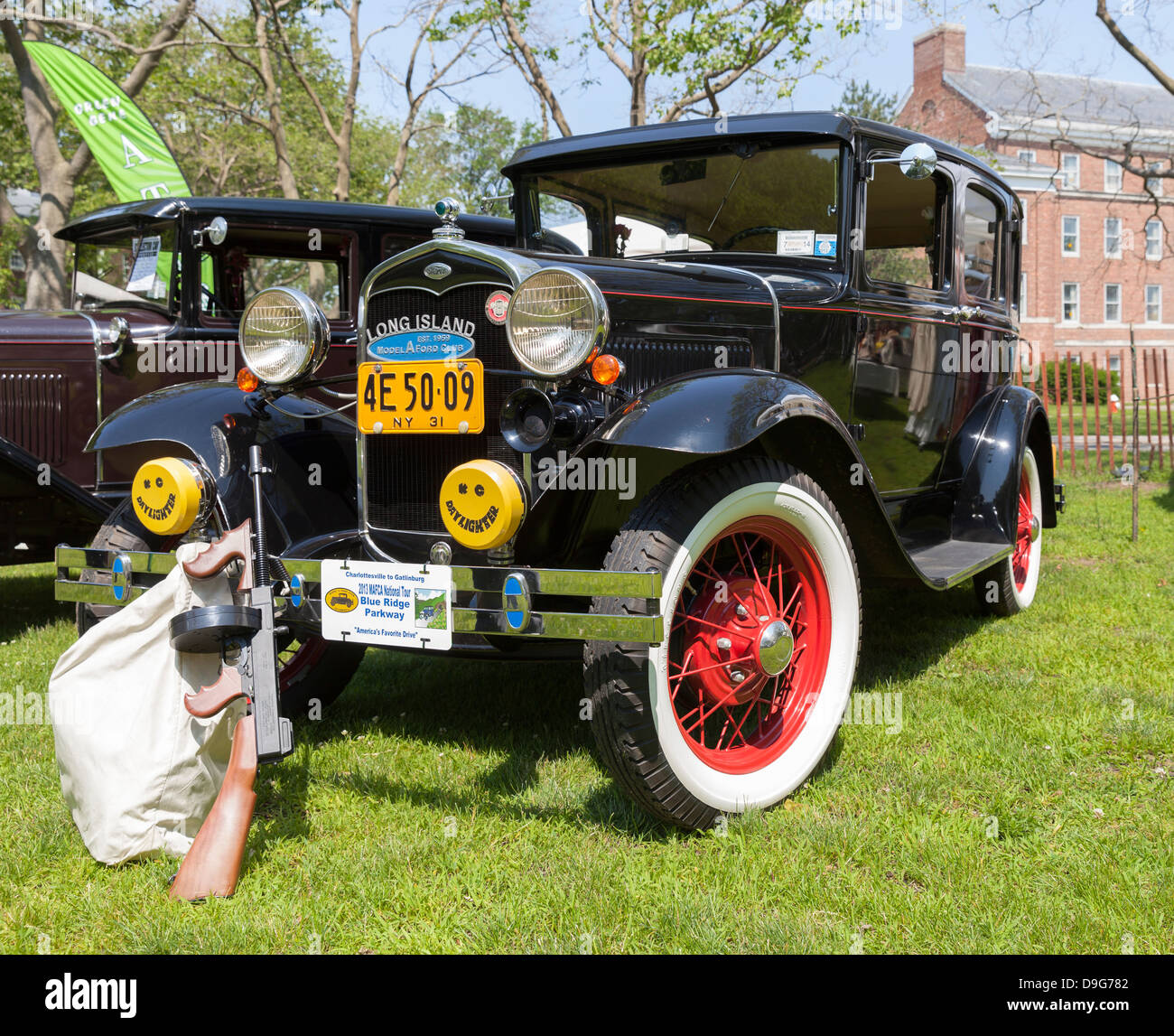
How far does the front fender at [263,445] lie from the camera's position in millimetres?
3160

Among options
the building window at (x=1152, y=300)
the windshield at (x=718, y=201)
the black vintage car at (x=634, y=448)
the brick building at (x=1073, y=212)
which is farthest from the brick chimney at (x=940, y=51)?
the windshield at (x=718, y=201)

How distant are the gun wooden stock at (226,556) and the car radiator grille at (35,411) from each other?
3399 mm

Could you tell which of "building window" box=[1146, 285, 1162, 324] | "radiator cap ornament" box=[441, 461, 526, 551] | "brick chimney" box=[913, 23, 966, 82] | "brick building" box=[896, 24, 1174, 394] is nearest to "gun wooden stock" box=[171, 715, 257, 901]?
"radiator cap ornament" box=[441, 461, 526, 551]

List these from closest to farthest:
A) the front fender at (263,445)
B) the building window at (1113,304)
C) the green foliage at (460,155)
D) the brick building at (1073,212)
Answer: the front fender at (263,445)
the green foliage at (460,155)
the brick building at (1073,212)
the building window at (1113,304)

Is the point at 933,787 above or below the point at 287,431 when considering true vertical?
below

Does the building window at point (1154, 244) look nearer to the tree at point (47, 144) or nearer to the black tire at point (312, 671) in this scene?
the tree at point (47, 144)

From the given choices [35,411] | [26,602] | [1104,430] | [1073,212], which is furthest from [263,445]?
[1073,212]

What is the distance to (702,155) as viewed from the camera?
3760mm

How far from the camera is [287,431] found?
332 centimetres

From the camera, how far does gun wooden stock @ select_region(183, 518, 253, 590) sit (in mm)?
2574

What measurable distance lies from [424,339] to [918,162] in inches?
70.4

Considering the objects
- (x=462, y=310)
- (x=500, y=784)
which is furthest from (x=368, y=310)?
(x=500, y=784)
